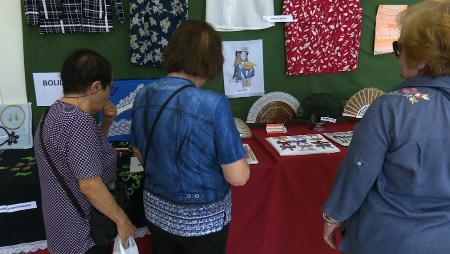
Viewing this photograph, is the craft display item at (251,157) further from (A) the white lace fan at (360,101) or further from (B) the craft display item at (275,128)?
(A) the white lace fan at (360,101)

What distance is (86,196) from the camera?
37.9 inches

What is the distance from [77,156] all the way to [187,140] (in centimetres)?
30

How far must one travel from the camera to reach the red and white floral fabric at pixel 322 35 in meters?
2.03

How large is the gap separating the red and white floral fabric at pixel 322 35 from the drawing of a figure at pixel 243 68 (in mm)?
247

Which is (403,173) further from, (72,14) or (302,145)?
(72,14)

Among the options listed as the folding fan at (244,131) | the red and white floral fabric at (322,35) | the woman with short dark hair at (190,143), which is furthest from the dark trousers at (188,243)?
the red and white floral fabric at (322,35)

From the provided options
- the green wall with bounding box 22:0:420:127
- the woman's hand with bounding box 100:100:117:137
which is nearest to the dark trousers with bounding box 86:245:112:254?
the woman's hand with bounding box 100:100:117:137

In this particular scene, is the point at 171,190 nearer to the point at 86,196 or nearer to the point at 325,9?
the point at 86,196

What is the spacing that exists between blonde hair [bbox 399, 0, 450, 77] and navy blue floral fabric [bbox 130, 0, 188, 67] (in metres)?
1.28

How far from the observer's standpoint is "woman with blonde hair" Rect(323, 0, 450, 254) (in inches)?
30.5

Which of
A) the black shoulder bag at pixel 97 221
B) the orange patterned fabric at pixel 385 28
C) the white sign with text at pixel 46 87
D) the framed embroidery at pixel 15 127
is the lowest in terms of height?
the black shoulder bag at pixel 97 221

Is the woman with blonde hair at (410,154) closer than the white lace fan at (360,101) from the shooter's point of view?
Yes

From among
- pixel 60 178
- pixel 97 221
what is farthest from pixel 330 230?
pixel 60 178

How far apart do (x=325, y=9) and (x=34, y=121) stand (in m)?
1.85
